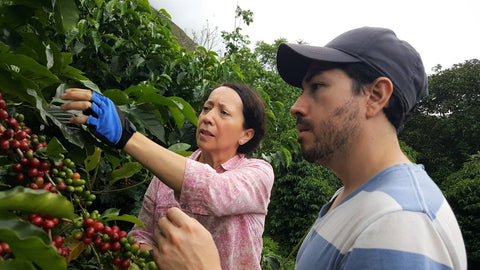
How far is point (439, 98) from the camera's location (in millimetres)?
23844

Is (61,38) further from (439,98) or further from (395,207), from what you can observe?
(439,98)

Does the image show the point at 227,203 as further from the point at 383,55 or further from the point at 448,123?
the point at 448,123

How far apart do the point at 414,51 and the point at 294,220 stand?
44.9ft

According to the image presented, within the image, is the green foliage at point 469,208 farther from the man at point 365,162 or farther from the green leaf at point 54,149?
the green leaf at point 54,149

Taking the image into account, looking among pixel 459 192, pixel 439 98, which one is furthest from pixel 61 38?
pixel 439 98

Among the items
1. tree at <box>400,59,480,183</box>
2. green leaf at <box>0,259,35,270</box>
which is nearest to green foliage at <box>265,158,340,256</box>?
tree at <box>400,59,480,183</box>

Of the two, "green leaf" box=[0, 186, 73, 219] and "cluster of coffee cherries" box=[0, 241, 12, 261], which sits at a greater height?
"green leaf" box=[0, 186, 73, 219]

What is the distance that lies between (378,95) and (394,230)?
520mm

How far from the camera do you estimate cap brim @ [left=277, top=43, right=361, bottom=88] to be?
50.7 inches

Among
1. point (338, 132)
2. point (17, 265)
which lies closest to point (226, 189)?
point (338, 132)

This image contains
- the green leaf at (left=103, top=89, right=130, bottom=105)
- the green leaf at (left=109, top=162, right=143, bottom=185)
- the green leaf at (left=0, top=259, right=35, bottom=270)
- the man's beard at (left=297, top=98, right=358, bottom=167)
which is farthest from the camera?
the green leaf at (left=109, top=162, right=143, bottom=185)

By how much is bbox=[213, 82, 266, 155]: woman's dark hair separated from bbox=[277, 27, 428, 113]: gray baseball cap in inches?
28.5

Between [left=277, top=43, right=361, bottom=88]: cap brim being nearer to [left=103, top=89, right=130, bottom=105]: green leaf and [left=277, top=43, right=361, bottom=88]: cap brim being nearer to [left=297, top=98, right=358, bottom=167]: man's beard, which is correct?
[left=297, top=98, right=358, bottom=167]: man's beard

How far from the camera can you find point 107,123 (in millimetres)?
1161
